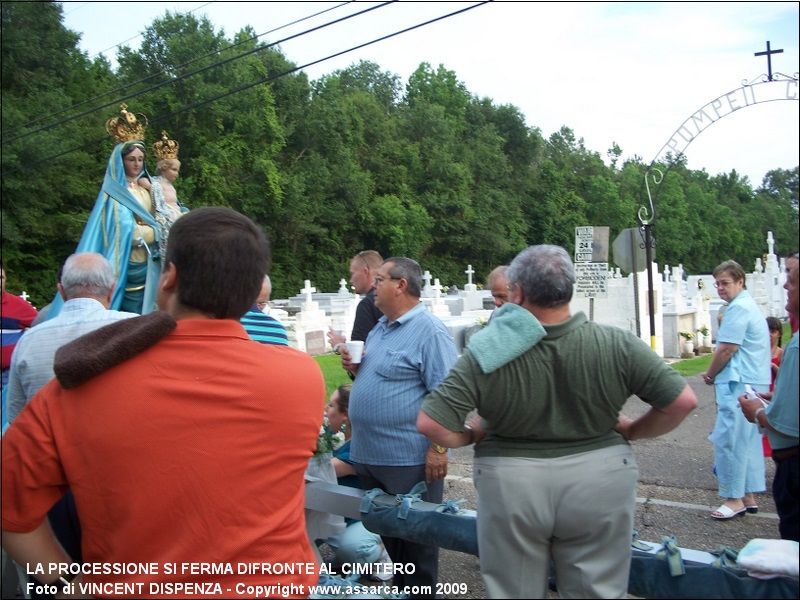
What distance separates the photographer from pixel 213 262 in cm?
203

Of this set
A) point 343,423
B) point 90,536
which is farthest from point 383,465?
point 90,536

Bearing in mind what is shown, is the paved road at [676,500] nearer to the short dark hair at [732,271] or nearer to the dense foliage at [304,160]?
the short dark hair at [732,271]

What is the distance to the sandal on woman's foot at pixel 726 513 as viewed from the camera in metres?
5.96

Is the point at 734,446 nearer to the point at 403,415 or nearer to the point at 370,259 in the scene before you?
the point at 370,259

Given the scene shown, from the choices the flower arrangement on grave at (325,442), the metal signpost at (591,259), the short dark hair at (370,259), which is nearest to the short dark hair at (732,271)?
the short dark hair at (370,259)

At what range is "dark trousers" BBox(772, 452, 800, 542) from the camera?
336 cm

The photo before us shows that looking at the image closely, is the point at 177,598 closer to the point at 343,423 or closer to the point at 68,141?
the point at 343,423

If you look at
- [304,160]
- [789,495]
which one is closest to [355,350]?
[789,495]

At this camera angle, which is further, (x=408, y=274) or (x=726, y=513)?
(x=726, y=513)

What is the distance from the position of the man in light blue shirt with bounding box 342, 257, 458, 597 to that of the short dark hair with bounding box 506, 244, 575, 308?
124 centimetres

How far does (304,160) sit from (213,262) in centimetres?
4901

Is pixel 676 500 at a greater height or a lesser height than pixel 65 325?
lesser

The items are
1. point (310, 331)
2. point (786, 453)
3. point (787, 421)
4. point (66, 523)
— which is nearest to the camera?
point (66, 523)

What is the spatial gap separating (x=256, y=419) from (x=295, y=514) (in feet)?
0.98
